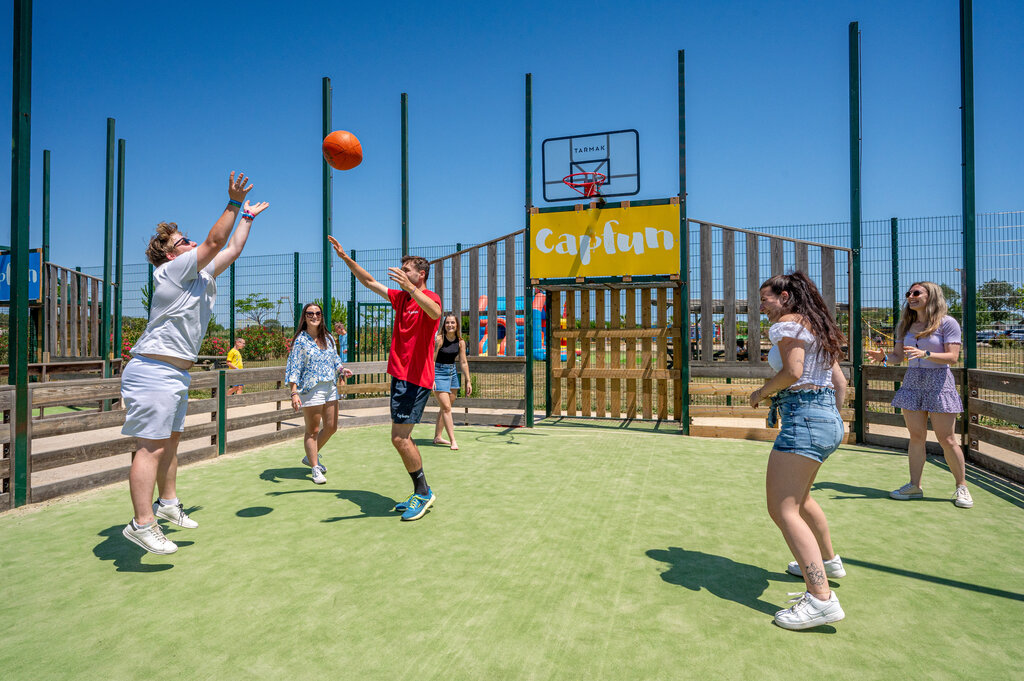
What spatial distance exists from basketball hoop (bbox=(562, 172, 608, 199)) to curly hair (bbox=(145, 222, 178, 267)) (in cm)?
723

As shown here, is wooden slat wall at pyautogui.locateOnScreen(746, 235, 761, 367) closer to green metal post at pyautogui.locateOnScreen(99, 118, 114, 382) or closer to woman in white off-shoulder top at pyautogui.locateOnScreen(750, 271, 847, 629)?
woman in white off-shoulder top at pyautogui.locateOnScreen(750, 271, 847, 629)

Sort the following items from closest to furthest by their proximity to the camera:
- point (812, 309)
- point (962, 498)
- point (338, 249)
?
point (812, 309) < point (338, 249) < point (962, 498)

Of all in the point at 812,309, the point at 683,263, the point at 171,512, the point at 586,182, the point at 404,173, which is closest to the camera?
the point at 812,309

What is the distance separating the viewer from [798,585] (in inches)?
134

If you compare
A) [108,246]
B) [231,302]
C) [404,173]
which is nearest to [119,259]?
[108,246]

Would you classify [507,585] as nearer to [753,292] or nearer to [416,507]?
[416,507]

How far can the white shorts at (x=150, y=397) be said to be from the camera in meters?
3.61

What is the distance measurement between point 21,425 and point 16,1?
11.8 feet

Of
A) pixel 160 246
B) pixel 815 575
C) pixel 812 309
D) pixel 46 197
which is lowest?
pixel 815 575

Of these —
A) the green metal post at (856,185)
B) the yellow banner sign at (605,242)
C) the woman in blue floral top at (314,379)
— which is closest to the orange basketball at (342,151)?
the woman in blue floral top at (314,379)

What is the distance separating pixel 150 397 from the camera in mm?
3633

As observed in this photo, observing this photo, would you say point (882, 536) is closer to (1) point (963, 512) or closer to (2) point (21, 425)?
(1) point (963, 512)

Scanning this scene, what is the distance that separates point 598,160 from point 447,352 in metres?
4.55

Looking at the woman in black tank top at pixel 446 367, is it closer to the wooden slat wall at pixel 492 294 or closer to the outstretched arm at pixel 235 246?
the wooden slat wall at pixel 492 294
